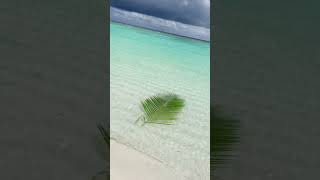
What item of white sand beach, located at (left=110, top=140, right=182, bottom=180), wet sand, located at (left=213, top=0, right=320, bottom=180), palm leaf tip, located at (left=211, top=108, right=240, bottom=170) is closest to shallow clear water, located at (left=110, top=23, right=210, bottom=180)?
white sand beach, located at (left=110, top=140, right=182, bottom=180)

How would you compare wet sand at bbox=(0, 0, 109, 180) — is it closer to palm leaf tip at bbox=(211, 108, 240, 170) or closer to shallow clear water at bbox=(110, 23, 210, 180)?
shallow clear water at bbox=(110, 23, 210, 180)

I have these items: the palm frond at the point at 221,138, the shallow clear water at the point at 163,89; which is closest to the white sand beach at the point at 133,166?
the shallow clear water at the point at 163,89

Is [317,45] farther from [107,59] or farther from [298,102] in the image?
[107,59]

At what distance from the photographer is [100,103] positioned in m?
2.89

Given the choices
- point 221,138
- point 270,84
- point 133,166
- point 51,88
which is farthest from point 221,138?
point 270,84

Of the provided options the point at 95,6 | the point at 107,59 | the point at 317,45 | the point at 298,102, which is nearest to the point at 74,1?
the point at 95,6

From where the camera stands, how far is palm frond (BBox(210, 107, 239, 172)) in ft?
6.47

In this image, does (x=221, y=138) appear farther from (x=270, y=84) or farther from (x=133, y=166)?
(x=270, y=84)

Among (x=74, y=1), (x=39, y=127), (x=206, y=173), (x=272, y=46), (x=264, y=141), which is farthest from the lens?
(x=272, y=46)

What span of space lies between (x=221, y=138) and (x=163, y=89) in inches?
63.9

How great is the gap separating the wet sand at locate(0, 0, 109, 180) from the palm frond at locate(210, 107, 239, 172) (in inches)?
30.5

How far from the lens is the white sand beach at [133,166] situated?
2447mm

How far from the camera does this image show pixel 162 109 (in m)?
2.13

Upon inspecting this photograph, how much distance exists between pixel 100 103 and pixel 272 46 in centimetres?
190
